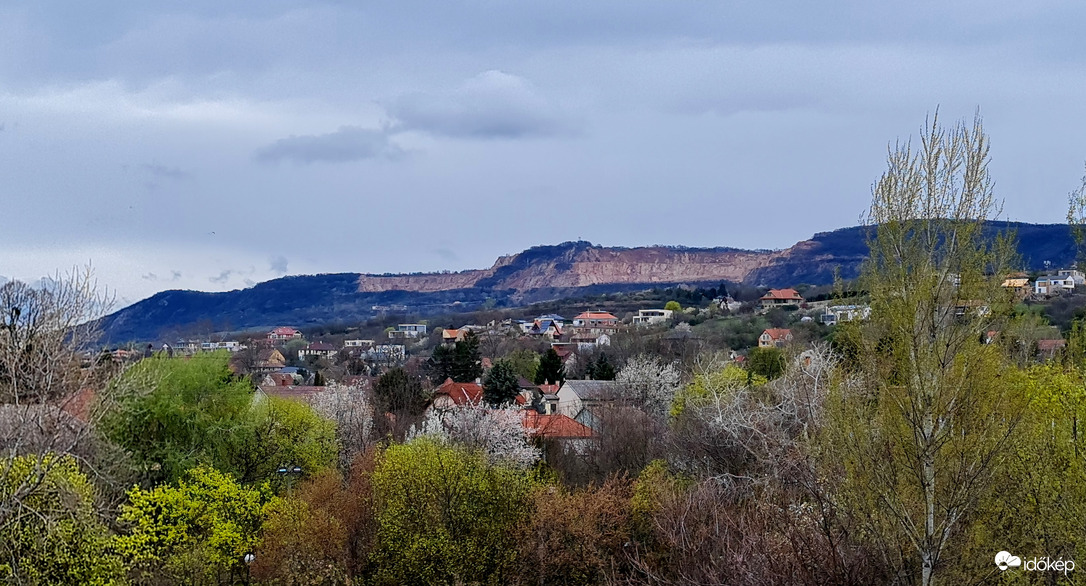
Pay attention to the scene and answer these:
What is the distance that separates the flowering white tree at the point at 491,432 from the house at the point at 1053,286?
193 ft

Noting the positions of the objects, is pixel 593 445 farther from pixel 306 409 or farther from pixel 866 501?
pixel 866 501

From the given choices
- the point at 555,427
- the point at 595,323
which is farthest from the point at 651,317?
the point at 555,427

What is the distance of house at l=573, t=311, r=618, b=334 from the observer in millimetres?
130587

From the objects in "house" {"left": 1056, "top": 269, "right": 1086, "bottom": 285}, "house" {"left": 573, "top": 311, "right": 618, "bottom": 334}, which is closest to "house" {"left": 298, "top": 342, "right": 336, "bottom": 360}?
"house" {"left": 573, "top": 311, "right": 618, "bottom": 334}

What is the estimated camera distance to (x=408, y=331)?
170m

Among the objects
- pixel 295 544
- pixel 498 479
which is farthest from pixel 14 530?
pixel 498 479

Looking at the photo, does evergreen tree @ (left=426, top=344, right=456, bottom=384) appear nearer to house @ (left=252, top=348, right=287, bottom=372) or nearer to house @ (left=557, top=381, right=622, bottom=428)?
house @ (left=557, top=381, right=622, bottom=428)

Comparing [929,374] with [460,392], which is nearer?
[929,374]

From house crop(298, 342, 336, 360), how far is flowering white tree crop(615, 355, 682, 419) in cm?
6957

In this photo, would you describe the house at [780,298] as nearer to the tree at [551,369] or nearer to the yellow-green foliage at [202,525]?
the tree at [551,369]

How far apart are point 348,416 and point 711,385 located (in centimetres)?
1648

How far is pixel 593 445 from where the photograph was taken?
38.4 m

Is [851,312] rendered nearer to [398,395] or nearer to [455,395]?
[398,395]

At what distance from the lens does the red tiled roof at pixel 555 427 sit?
41.2 meters
